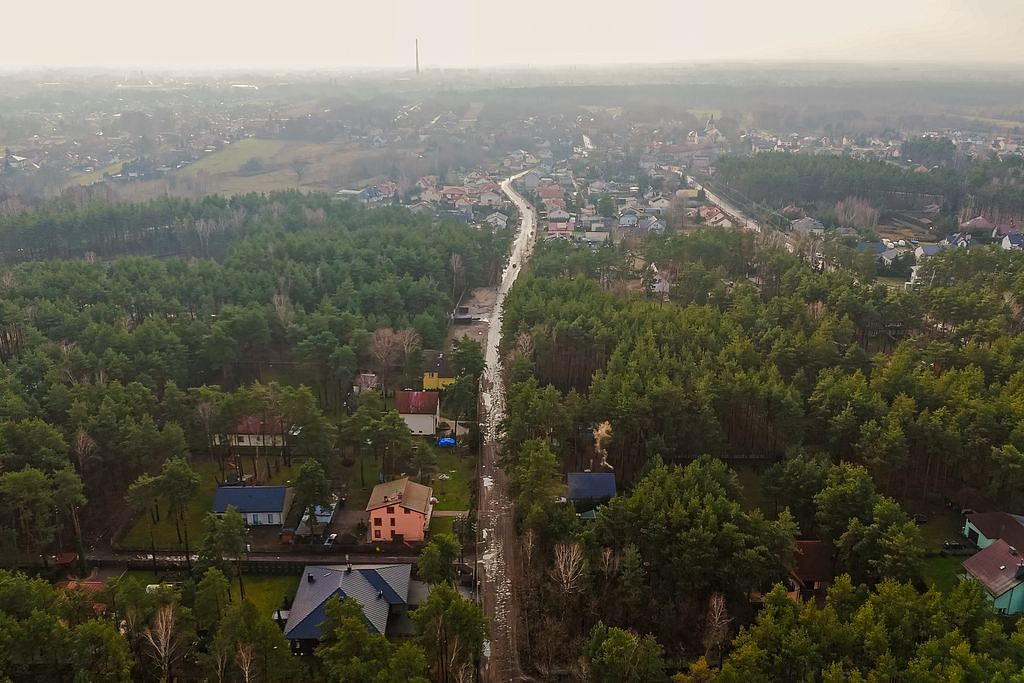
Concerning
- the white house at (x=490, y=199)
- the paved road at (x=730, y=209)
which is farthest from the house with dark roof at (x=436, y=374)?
the white house at (x=490, y=199)

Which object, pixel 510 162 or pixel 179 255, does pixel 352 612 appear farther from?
pixel 510 162

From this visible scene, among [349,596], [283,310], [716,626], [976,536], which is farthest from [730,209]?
[349,596]

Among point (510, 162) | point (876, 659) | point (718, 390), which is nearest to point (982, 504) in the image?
point (718, 390)

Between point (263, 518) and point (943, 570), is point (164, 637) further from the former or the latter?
point (943, 570)

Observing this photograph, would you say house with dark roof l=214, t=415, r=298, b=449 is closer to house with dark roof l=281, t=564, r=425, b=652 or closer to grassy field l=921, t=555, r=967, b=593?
house with dark roof l=281, t=564, r=425, b=652

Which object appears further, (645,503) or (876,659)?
(645,503)

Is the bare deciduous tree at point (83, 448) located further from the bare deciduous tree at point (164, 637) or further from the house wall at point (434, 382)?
the house wall at point (434, 382)
